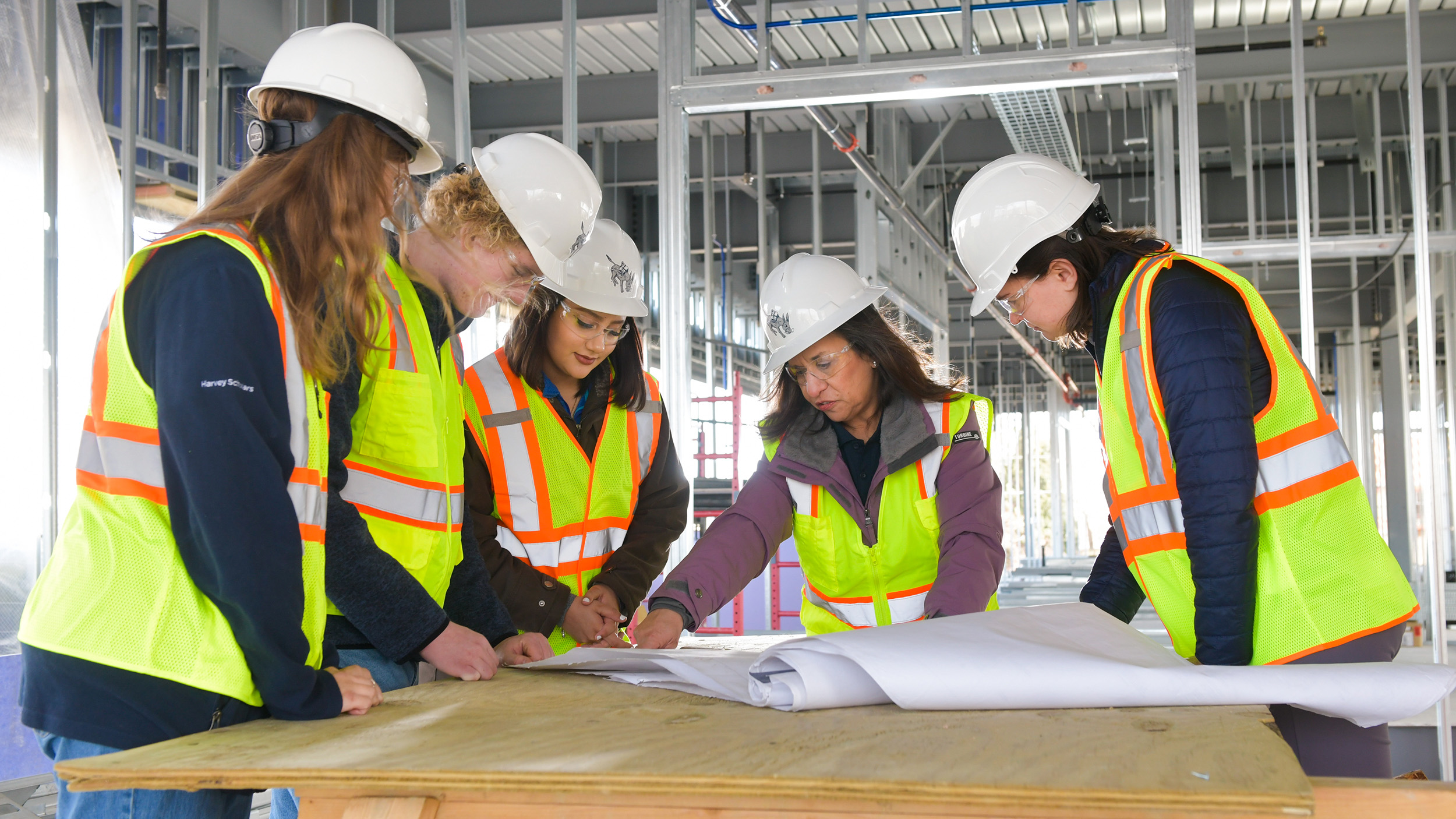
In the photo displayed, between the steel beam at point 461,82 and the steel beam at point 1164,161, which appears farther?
the steel beam at point 1164,161

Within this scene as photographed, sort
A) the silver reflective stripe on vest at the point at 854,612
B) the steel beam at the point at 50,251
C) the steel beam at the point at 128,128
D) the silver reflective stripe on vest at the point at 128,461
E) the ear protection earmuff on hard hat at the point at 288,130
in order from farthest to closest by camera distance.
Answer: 1. the steel beam at the point at 128,128
2. the steel beam at the point at 50,251
3. the silver reflective stripe on vest at the point at 854,612
4. the ear protection earmuff on hard hat at the point at 288,130
5. the silver reflective stripe on vest at the point at 128,461

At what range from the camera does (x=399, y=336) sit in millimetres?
2059

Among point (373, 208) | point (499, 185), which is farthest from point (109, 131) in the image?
point (373, 208)

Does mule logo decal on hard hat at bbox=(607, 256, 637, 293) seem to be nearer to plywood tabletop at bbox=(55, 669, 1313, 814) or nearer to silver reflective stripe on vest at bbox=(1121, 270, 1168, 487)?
silver reflective stripe on vest at bbox=(1121, 270, 1168, 487)

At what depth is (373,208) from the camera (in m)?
1.82

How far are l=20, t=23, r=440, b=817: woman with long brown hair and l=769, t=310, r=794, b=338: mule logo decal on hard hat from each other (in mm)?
1599

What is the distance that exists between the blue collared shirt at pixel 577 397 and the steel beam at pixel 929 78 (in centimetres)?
171

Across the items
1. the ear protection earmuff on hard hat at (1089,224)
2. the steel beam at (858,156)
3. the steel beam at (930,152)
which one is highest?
the steel beam at (930,152)

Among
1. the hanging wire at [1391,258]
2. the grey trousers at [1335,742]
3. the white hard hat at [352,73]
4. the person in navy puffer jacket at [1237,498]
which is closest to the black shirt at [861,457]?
the person in navy puffer jacket at [1237,498]

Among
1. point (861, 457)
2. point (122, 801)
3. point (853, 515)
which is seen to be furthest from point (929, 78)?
point (122, 801)

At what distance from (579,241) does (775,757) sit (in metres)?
1.65

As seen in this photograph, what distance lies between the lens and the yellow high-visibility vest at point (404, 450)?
2.03 meters

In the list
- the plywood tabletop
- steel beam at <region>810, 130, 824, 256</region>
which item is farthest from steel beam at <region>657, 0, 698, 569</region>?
steel beam at <region>810, 130, 824, 256</region>

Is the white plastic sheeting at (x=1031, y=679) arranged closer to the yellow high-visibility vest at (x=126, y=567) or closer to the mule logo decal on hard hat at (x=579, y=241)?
the yellow high-visibility vest at (x=126, y=567)
